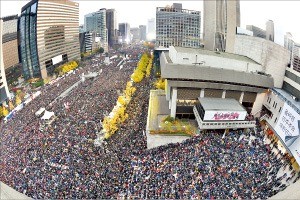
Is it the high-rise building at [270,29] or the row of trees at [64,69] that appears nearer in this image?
the high-rise building at [270,29]

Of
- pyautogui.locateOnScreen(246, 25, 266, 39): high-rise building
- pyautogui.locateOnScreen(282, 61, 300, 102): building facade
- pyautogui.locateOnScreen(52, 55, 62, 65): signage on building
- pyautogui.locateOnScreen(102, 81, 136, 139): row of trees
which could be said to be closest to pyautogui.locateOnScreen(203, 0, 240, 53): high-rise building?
pyautogui.locateOnScreen(246, 25, 266, 39): high-rise building

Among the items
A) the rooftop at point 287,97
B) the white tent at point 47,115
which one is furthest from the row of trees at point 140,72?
the rooftop at point 287,97

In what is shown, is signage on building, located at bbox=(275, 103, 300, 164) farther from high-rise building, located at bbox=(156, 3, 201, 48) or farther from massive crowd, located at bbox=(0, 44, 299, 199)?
high-rise building, located at bbox=(156, 3, 201, 48)

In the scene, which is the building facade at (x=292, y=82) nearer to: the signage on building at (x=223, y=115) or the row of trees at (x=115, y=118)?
the signage on building at (x=223, y=115)

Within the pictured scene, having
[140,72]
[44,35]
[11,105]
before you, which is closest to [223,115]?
[140,72]

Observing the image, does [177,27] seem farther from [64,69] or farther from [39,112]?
[39,112]

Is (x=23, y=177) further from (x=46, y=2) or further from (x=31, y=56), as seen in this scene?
(x=46, y=2)
